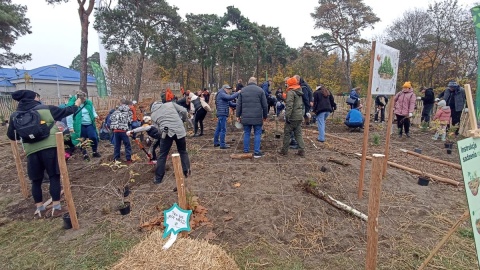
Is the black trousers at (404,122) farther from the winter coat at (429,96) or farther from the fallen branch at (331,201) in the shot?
the fallen branch at (331,201)

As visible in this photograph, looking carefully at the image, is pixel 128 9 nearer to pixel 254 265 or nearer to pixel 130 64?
pixel 130 64

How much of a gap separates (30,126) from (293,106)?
14.5 feet

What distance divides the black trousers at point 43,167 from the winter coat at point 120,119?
6.29 feet

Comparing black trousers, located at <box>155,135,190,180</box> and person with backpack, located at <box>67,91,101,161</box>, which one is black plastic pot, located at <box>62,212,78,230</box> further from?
person with backpack, located at <box>67,91,101,161</box>

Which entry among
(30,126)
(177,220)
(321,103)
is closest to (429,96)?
(321,103)

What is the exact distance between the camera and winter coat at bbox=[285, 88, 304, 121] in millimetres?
5535

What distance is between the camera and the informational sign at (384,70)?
3573mm

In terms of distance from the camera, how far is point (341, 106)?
2116cm

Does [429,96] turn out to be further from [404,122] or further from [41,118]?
[41,118]

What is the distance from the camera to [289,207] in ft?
12.0

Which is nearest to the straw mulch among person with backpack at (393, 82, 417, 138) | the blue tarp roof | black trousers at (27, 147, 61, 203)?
black trousers at (27, 147, 61, 203)

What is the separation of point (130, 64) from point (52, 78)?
20251 mm

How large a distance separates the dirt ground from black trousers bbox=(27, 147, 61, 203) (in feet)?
1.45

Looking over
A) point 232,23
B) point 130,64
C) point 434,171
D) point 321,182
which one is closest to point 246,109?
point 321,182
